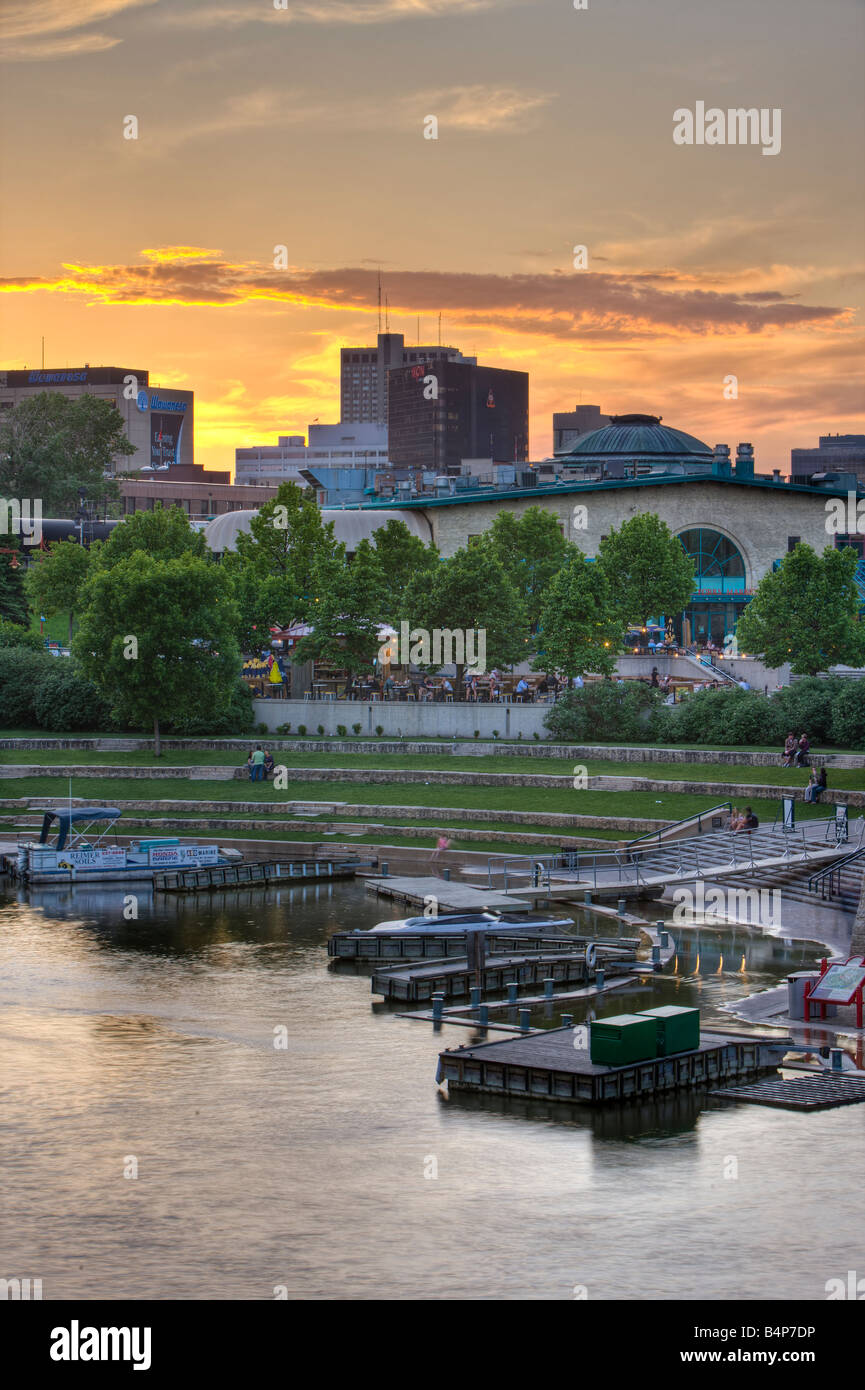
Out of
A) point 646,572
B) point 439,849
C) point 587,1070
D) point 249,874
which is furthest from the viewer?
point 646,572

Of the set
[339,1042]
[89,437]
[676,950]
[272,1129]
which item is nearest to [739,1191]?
[272,1129]

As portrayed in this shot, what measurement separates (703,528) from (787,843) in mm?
60913

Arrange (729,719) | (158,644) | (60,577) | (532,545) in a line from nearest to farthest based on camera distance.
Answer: (729,719) → (158,644) → (532,545) → (60,577)

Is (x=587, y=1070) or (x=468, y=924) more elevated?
(x=468, y=924)

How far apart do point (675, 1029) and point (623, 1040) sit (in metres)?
1.28

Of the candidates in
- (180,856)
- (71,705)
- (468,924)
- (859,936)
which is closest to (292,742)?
(71,705)

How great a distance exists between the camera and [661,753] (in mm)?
64062

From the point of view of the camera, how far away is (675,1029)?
95.0 feet

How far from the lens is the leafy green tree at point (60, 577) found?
100625 mm

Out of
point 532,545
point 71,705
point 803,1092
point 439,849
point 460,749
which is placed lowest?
point 803,1092

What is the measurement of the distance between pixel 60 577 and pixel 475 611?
1273 inches

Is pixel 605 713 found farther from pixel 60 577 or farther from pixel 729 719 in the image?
pixel 60 577

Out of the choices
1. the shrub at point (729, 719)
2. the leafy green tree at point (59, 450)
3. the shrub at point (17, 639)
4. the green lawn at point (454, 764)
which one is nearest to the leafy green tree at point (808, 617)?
the shrub at point (729, 719)

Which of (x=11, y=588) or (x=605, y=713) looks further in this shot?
(x=11, y=588)
